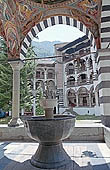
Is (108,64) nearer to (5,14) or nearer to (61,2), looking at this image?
(61,2)

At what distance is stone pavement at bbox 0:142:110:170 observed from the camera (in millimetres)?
3314

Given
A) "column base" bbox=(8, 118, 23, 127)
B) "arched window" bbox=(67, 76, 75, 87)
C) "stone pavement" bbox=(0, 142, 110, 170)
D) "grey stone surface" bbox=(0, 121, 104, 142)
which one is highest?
"arched window" bbox=(67, 76, 75, 87)

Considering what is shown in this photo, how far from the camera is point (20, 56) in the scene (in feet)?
22.5

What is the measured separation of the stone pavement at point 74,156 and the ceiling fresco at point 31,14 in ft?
12.7

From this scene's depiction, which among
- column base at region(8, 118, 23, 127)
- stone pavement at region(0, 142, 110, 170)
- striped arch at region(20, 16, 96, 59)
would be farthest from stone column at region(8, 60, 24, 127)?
stone pavement at region(0, 142, 110, 170)

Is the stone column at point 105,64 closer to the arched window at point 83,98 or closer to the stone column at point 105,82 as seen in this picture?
the stone column at point 105,82

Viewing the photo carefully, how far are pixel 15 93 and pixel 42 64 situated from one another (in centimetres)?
2633

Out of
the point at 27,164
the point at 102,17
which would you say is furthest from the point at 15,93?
the point at 102,17

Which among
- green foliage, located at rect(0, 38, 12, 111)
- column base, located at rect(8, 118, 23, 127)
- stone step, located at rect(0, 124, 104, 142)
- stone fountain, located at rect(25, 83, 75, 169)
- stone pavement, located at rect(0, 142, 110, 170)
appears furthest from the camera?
Result: green foliage, located at rect(0, 38, 12, 111)

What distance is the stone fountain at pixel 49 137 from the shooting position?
3150mm

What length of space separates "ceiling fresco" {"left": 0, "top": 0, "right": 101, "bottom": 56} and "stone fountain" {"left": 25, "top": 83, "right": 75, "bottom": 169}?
423 cm

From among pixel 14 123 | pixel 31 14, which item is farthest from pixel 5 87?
pixel 31 14

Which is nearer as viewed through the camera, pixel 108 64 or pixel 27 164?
pixel 27 164

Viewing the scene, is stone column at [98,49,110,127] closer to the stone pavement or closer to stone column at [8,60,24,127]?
the stone pavement
